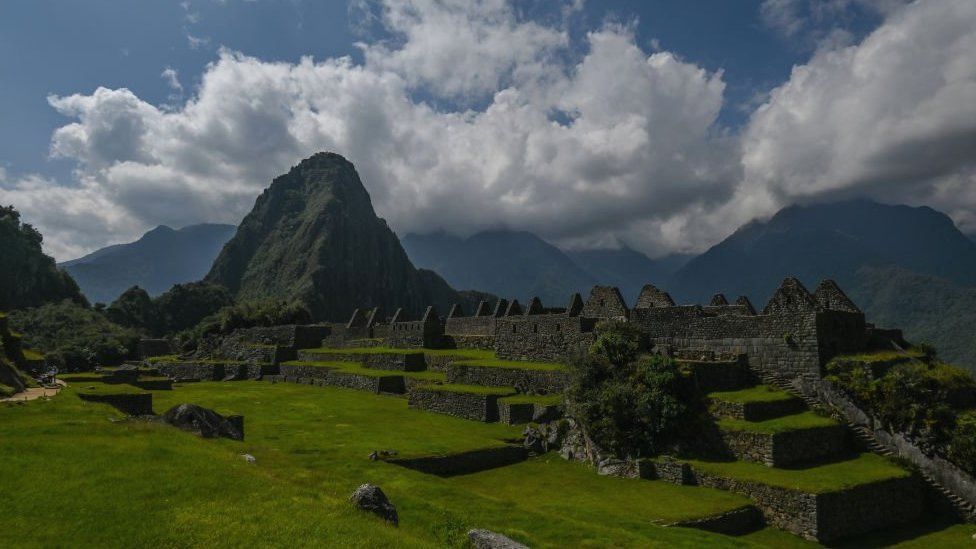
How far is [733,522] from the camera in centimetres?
1571

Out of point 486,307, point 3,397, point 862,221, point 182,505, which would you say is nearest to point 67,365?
point 486,307

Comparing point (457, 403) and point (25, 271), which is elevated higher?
point (25, 271)

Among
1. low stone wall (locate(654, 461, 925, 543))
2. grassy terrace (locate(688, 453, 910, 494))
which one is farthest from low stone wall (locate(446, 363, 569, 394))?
low stone wall (locate(654, 461, 925, 543))

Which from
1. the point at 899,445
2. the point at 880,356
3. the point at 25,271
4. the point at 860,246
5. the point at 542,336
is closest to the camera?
the point at 899,445

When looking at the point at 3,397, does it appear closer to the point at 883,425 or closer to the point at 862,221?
the point at 883,425

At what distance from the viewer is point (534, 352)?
32438mm

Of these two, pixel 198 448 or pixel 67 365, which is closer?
pixel 198 448

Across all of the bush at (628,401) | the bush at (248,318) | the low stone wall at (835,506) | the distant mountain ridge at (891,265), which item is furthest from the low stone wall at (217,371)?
the distant mountain ridge at (891,265)

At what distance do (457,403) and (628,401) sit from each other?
404 inches

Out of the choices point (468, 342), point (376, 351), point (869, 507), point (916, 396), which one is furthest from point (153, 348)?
point (916, 396)

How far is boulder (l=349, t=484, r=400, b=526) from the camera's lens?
33.3 feet

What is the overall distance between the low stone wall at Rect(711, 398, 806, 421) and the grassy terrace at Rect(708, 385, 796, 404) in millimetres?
141

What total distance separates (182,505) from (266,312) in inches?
2703

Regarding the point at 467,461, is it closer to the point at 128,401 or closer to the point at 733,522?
the point at 733,522
